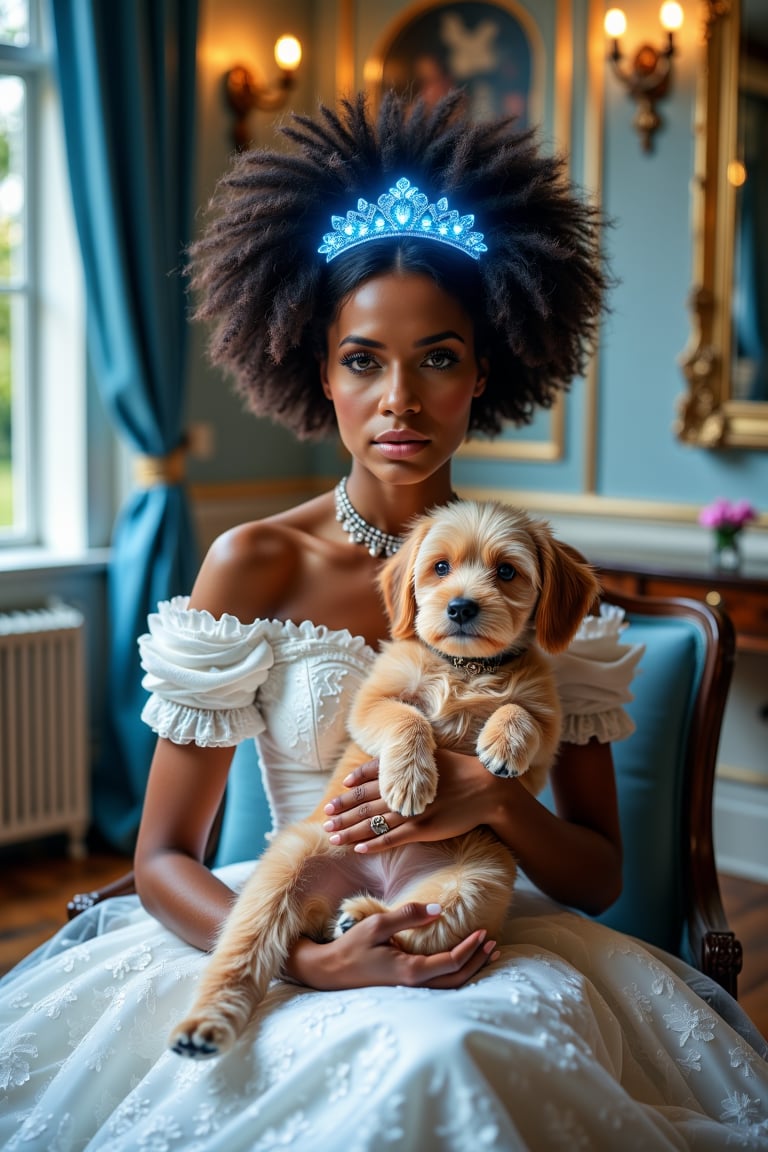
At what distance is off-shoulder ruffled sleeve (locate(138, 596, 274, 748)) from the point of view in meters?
1.70

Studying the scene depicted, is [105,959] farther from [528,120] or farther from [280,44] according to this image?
[280,44]

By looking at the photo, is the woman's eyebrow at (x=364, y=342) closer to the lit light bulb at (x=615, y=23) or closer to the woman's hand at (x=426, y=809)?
the woman's hand at (x=426, y=809)

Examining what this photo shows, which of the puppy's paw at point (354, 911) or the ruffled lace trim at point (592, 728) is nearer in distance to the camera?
the puppy's paw at point (354, 911)

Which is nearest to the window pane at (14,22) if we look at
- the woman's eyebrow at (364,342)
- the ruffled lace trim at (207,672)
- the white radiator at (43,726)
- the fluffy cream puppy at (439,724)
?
the white radiator at (43,726)

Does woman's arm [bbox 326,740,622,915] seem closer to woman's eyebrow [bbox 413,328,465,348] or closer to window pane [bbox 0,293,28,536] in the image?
woman's eyebrow [bbox 413,328,465,348]

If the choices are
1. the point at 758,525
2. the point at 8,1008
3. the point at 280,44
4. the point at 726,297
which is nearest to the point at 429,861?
the point at 8,1008

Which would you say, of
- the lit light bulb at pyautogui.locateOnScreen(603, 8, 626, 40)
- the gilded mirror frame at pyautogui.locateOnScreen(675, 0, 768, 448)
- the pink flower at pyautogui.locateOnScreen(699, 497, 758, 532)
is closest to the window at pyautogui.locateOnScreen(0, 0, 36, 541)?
the lit light bulb at pyautogui.locateOnScreen(603, 8, 626, 40)

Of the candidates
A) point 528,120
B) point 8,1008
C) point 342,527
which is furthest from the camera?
point 528,120

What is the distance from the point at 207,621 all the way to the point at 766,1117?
0.96 metres

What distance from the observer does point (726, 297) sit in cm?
409

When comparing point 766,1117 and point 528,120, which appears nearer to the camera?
point 766,1117

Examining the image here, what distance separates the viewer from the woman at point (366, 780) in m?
1.21

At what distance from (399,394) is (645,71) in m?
3.05

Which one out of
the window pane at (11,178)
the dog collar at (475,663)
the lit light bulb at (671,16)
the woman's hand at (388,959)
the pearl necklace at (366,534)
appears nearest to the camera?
the woman's hand at (388,959)
